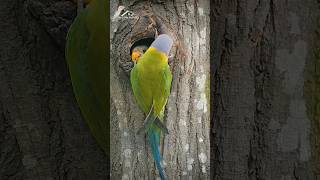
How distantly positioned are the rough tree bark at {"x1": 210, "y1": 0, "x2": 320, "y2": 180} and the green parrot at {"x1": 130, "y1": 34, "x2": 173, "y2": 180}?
0.71 meters

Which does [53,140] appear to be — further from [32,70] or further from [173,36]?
[173,36]

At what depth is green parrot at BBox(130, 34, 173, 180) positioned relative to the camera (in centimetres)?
118

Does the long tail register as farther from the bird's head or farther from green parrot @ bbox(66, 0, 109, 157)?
green parrot @ bbox(66, 0, 109, 157)

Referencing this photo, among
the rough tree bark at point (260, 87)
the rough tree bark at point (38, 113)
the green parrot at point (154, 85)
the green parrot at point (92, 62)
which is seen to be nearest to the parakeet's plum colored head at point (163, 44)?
the green parrot at point (154, 85)

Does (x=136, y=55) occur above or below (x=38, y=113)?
above

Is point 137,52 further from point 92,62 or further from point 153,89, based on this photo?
point 92,62

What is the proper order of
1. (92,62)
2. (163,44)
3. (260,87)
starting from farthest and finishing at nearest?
1. (260,87)
2. (92,62)
3. (163,44)

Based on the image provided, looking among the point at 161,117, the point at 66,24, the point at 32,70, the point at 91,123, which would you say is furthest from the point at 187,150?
the point at 32,70

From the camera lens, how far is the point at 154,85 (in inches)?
47.0

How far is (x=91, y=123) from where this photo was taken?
5.91 feet

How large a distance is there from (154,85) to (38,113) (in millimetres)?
898

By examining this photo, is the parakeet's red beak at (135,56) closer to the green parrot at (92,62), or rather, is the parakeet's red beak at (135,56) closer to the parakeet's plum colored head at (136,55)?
the parakeet's plum colored head at (136,55)

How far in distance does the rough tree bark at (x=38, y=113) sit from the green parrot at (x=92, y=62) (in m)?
0.22

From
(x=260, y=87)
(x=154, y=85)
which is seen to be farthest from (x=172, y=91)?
(x=260, y=87)
